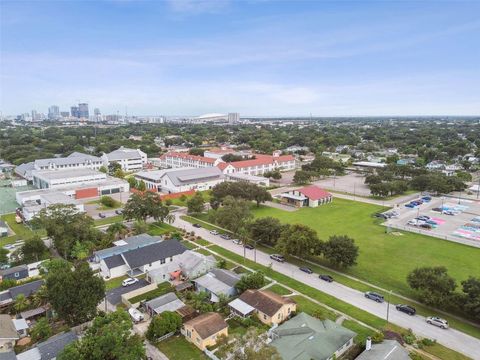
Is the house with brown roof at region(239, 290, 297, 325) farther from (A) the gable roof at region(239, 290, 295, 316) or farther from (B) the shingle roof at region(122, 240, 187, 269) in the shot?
(B) the shingle roof at region(122, 240, 187, 269)

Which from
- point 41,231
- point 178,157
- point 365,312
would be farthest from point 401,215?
point 178,157

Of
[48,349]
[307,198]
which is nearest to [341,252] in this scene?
[48,349]

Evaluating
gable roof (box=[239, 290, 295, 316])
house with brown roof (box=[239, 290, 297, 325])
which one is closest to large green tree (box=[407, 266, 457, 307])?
house with brown roof (box=[239, 290, 297, 325])

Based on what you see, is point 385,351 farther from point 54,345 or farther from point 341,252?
point 54,345

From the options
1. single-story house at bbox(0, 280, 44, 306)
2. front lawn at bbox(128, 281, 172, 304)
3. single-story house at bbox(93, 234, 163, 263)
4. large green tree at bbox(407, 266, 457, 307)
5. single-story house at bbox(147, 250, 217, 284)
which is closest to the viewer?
large green tree at bbox(407, 266, 457, 307)

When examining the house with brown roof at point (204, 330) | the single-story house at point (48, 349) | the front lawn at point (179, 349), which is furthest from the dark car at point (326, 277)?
the single-story house at point (48, 349)
